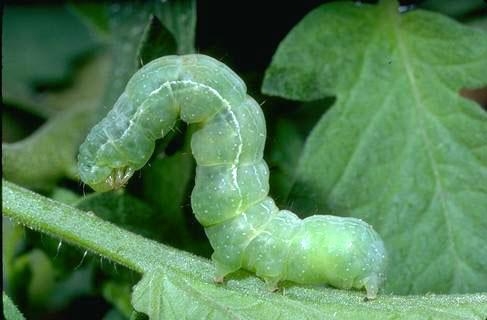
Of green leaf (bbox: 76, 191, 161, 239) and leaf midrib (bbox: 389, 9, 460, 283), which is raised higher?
leaf midrib (bbox: 389, 9, 460, 283)

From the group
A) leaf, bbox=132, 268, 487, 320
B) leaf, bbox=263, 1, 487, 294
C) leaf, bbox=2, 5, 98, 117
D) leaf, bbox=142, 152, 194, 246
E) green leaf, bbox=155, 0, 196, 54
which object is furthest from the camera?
leaf, bbox=2, 5, 98, 117

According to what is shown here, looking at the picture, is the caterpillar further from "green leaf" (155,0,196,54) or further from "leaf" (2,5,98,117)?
"leaf" (2,5,98,117)

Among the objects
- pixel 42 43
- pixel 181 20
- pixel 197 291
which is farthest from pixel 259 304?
pixel 42 43

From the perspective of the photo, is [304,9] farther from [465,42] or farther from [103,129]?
[103,129]

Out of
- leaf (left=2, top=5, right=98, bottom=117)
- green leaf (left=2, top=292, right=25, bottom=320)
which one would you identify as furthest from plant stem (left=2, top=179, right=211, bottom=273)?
leaf (left=2, top=5, right=98, bottom=117)

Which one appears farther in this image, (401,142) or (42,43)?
(42,43)

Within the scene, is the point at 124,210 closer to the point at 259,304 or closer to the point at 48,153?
the point at 48,153
